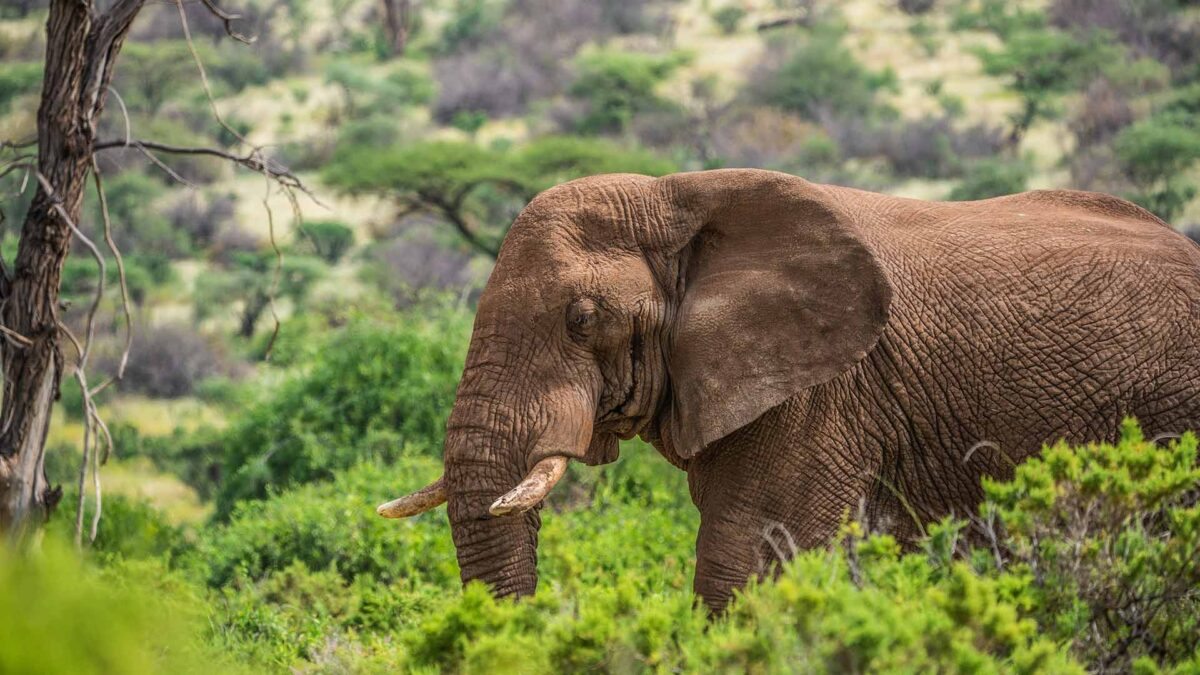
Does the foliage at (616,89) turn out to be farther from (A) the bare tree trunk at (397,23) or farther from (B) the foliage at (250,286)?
(A) the bare tree trunk at (397,23)

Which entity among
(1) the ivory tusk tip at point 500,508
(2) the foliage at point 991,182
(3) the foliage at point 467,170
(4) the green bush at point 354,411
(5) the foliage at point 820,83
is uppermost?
(1) the ivory tusk tip at point 500,508

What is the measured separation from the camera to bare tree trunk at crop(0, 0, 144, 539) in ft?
19.8

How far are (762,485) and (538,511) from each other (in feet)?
2.64

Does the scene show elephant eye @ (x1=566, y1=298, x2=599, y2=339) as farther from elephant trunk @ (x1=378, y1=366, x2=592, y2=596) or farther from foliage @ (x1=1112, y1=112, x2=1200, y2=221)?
foliage @ (x1=1112, y1=112, x2=1200, y2=221)

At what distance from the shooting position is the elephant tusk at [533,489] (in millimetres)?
5039

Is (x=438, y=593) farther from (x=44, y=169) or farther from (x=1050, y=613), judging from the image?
(x=1050, y=613)

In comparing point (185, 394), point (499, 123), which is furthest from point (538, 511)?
point (499, 123)

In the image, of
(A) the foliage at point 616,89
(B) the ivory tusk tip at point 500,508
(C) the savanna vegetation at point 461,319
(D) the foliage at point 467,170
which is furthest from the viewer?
(A) the foliage at point 616,89

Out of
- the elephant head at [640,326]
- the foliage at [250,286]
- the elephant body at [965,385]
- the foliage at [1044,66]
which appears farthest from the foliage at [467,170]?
the elephant head at [640,326]

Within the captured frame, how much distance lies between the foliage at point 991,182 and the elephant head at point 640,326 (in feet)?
58.6

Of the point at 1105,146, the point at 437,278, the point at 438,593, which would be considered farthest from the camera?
the point at 1105,146

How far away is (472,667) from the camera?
13.7 feet

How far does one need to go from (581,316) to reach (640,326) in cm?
26

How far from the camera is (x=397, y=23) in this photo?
1738 inches
